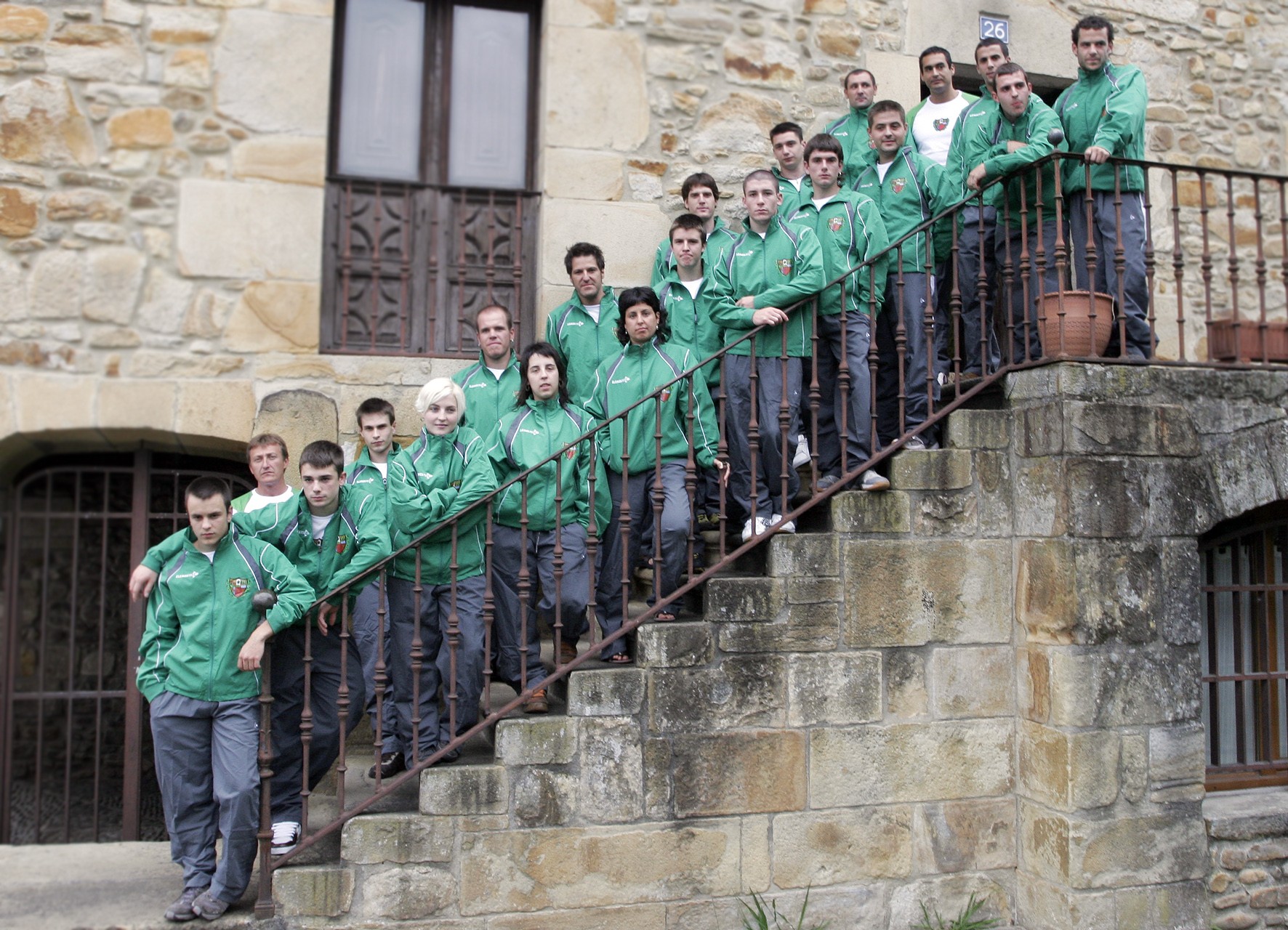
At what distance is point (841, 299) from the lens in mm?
4363

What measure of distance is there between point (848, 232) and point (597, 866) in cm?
284

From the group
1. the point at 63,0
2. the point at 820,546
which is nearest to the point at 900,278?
the point at 820,546

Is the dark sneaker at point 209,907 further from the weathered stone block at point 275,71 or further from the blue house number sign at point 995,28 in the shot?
the blue house number sign at point 995,28

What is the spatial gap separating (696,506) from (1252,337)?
3492 mm

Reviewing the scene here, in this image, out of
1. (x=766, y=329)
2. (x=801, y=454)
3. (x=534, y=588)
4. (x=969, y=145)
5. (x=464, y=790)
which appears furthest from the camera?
(x=969, y=145)

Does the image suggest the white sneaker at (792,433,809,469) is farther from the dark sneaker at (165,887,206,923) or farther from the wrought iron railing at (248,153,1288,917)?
the dark sneaker at (165,887,206,923)

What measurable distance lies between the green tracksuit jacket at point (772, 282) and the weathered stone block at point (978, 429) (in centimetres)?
68

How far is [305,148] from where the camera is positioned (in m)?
5.33

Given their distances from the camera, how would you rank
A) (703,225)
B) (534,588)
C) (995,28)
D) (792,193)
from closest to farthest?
(534,588), (703,225), (792,193), (995,28)

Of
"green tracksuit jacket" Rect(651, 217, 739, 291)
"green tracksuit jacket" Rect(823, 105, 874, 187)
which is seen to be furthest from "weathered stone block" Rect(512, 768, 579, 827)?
"green tracksuit jacket" Rect(823, 105, 874, 187)

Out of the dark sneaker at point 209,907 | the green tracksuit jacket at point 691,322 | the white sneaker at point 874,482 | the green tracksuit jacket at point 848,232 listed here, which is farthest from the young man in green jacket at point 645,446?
the dark sneaker at point 209,907

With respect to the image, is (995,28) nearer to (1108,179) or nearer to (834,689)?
(1108,179)

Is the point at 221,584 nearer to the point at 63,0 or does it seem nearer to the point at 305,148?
the point at 305,148

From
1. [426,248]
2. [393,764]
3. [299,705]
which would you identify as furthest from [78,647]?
[426,248]
